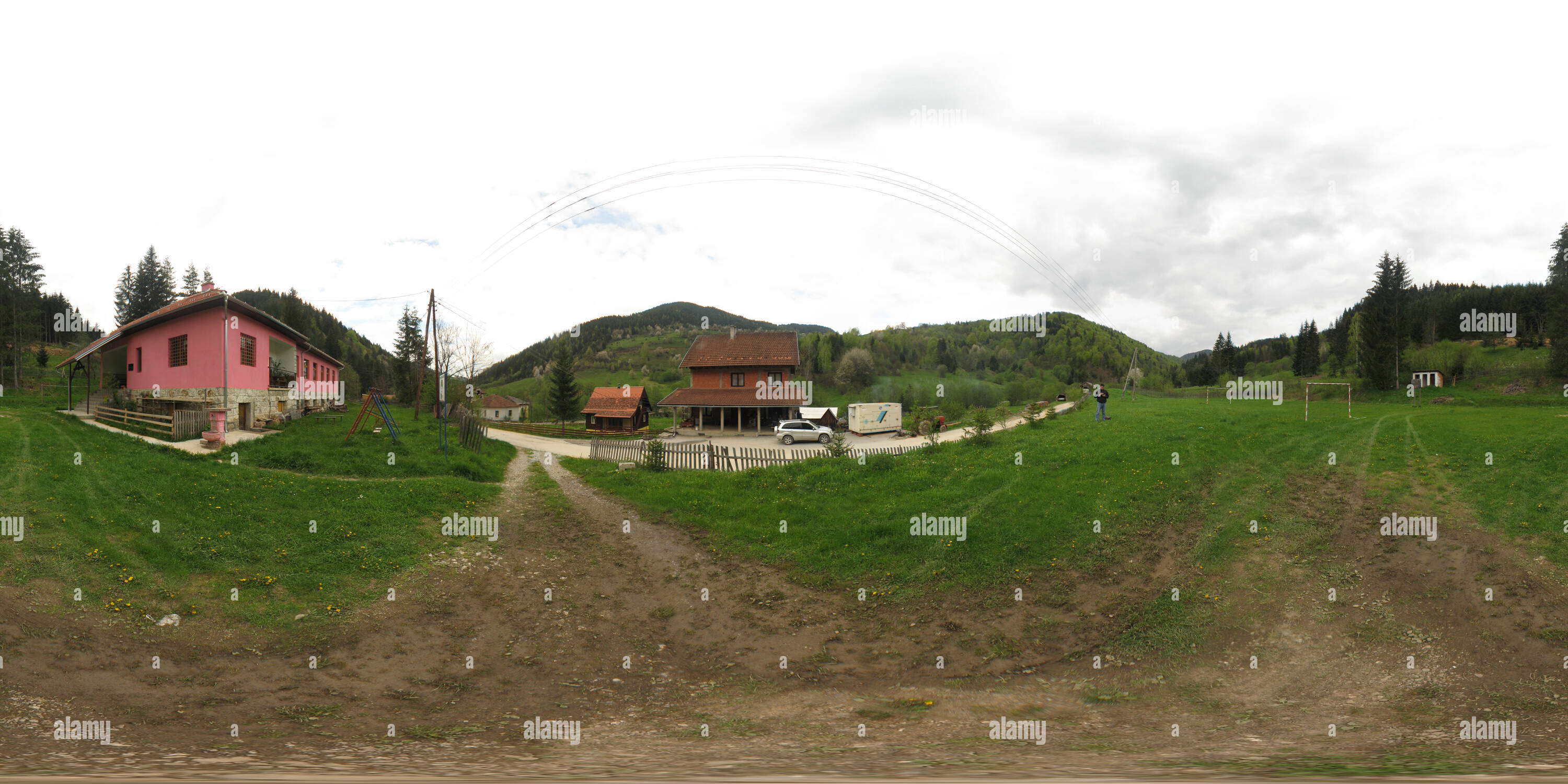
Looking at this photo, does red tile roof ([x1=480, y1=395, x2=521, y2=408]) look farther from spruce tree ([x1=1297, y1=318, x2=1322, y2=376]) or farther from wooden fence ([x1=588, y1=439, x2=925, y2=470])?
spruce tree ([x1=1297, y1=318, x2=1322, y2=376])

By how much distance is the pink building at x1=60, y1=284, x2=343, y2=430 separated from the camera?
25.4 metres

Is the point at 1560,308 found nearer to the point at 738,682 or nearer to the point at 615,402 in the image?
the point at 738,682

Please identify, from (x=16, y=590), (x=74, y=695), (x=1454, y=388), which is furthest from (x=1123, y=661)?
(x=1454, y=388)

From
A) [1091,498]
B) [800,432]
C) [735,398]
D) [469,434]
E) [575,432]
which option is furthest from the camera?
[575,432]

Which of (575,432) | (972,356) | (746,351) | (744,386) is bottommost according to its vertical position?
(575,432)

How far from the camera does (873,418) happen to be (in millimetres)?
47500

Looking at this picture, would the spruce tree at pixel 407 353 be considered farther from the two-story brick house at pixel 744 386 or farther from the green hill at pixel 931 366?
the two-story brick house at pixel 744 386

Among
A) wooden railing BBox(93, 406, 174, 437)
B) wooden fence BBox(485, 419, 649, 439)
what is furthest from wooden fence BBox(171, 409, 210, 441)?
wooden fence BBox(485, 419, 649, 439)

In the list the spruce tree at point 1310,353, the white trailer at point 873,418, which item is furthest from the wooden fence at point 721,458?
the spruce tree at point 1310,353

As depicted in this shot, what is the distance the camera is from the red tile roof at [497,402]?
3558 inches

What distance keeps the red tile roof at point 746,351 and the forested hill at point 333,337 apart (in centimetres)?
4342

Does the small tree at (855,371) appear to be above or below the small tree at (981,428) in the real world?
above

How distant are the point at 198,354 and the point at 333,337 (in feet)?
246

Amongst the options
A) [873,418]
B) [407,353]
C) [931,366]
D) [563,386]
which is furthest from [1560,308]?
[407,353]
